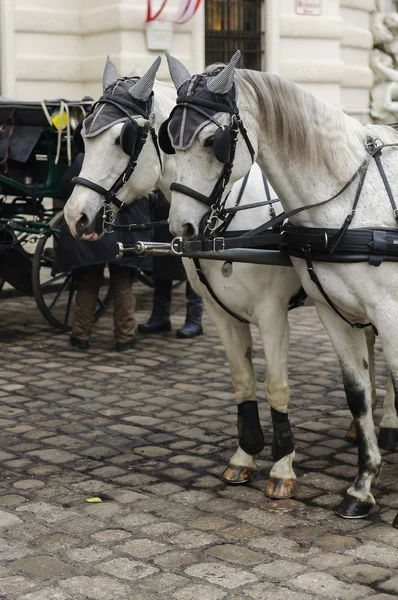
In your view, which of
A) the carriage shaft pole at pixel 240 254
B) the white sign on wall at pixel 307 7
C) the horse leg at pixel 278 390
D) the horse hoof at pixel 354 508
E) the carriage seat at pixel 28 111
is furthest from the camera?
the white sign on wall at pixel 307 7

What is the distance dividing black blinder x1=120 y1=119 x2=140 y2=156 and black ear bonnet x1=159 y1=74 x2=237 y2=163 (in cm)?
56

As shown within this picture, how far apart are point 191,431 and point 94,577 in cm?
213

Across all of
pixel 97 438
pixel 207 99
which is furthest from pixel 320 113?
pixel 97 438

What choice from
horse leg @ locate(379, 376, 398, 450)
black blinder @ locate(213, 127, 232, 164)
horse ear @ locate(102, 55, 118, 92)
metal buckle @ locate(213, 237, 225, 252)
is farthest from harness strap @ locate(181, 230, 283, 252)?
horse leg @ locate(379, 376, 398, 450)

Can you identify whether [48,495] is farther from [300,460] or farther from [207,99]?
[207,99]

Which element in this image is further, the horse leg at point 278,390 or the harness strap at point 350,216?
the horse leg at point 278,390

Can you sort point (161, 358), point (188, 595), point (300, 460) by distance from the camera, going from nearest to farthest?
point (188, 595) < point (300, 460) < point (161, 358)

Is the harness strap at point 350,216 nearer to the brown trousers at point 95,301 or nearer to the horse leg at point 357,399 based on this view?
the horse leg at point 357,399

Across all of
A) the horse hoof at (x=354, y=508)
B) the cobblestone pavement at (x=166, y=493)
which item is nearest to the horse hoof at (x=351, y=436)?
the cobblestone pavement at (x=166, y=493)

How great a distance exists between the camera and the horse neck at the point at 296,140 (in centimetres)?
432

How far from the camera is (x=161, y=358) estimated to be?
801cm

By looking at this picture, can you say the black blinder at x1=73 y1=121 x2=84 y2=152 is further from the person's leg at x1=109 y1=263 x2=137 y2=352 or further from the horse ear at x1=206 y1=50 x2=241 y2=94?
the person's leg at x1=109 y1=263 x2=137 y2=352

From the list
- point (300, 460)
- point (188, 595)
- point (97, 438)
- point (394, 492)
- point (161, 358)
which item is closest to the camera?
point (188, 595)

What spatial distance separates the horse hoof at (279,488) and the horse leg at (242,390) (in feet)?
0.72
